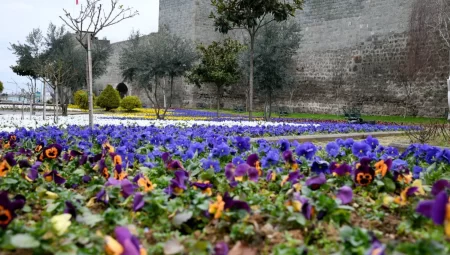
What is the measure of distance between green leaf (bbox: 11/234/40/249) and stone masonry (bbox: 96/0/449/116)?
19.5m

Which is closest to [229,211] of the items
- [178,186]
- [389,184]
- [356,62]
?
[178,186]

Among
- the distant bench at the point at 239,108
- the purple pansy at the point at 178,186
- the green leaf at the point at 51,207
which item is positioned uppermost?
the distant bench at the point at 239,108

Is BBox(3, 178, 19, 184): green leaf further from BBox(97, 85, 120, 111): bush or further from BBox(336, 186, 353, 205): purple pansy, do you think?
BBox(97, 85, 120, 111): bush

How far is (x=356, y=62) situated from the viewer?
21.9 m

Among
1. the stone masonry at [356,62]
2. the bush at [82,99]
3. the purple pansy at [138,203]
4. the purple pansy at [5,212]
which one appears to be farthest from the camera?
the bush at [82,99]

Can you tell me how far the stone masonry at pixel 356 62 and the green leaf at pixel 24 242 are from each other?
1947 cm

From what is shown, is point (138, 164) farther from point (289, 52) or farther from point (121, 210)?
point (289, 52)

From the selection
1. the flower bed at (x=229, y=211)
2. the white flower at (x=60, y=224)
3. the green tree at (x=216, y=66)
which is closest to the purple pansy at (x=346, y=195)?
the flower bed at (x=229, y=211)

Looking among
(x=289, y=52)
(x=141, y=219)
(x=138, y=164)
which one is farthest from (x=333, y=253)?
(x=289, y=52)

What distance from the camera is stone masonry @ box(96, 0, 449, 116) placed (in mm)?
19425

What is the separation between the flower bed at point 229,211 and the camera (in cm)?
154

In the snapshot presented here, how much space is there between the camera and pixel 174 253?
1524mm

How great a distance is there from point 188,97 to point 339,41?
422 inches

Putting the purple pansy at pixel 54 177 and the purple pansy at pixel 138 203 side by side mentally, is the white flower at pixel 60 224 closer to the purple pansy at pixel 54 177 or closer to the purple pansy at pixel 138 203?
the purple pansy at pixel 138 203
